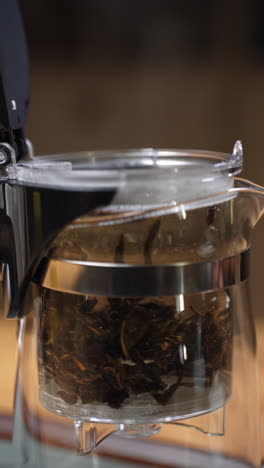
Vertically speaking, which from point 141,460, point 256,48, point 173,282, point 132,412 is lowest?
point 141,460

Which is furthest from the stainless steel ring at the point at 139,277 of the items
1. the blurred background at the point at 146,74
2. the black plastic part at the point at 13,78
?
the blurred background at the point at 146,74

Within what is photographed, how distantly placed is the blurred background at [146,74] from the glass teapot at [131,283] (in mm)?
1243

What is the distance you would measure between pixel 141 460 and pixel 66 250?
0.96 ft

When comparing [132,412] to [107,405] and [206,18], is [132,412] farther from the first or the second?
[206,18]

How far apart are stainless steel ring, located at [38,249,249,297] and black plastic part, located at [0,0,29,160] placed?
0.13m

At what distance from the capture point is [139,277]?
56 centimetres

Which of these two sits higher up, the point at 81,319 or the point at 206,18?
the point at 206,18

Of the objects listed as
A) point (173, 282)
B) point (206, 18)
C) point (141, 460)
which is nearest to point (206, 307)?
point (173, 282)

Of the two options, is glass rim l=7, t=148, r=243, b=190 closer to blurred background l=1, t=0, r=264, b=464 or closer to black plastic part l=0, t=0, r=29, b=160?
black plastic part l=0, t=0, r=29, b=160

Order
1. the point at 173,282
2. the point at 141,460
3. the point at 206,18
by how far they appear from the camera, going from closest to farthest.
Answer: the point at 173,282 < the point at 141,460 < the point at 206,18

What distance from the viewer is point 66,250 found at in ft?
1.91

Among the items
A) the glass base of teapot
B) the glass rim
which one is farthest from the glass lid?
the glass base of teapot

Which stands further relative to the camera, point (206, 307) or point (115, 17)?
point (115, 17)

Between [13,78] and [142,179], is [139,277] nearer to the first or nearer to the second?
[142,179]
